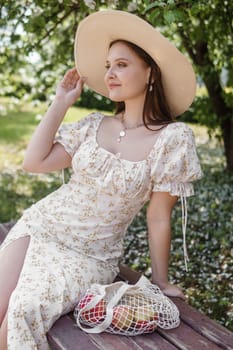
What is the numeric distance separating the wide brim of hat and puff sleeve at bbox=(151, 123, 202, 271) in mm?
255

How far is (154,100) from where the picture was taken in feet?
8.92

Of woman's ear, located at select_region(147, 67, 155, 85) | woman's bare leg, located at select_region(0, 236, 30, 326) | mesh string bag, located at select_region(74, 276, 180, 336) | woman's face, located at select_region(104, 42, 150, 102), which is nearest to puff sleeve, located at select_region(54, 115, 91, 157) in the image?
woman's face, located at select_region(104, 42, 150, 102)

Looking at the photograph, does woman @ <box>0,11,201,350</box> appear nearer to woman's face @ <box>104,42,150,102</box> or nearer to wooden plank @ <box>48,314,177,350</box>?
woman's face @ <box>104,42,150,102</box>

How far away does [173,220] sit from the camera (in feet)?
17.1

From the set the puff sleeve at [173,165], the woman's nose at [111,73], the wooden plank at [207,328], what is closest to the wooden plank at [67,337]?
the wooden plank at [207,328]

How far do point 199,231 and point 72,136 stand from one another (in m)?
2.46

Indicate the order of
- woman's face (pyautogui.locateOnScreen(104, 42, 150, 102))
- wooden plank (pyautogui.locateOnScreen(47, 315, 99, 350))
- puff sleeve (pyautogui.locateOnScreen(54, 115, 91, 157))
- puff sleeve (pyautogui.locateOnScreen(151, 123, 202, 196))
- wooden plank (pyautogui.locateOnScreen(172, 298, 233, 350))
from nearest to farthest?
wooden plank (pyautogui.locateOnScreen(47, 315, 99, 350))
wooden plank (pyautogui.locateOnScreen(172, 298, 233, 350))
puff sleeve (pyautogui.locateOnScreen(151, 123, 202, 196))
woman's face (pyautogui.locateOnScreen(104, 42, 150, 102))
puff sleeve (pyautogui.locateOnScreen(54, 115, 91, 157))

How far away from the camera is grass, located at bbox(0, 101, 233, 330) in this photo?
3.87 meters

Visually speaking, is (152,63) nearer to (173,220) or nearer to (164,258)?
(164,258)

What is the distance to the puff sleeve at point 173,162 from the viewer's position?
252 centimetres

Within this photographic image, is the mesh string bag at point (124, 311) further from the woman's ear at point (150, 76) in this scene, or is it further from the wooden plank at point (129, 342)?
the woman's ear at point (150, 76)

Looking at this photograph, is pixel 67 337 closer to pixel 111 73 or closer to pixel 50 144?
pixel 50 144

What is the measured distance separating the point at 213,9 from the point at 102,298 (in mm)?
2532

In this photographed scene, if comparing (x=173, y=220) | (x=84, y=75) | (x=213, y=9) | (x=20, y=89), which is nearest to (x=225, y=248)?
(x=173, y=220)
